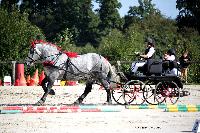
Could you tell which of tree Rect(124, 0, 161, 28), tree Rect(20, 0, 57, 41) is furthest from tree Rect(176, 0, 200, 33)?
tree Rect(124, 0, 161, 28)

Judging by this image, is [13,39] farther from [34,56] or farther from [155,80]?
[155,80]

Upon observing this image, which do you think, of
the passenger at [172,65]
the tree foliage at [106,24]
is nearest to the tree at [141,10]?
the tree foliage at [106,24]

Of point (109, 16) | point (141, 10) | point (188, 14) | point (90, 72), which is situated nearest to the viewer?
point (90, 72)

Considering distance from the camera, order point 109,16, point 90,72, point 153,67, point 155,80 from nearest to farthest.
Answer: point 153,67 < point 155,80 < point 90,72 < point 109,16

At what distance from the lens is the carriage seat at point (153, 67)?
14.9 meters

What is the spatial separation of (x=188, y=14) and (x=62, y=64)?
59117 millimetres

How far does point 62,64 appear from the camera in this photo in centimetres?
1484

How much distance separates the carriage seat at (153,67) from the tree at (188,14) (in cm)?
5383

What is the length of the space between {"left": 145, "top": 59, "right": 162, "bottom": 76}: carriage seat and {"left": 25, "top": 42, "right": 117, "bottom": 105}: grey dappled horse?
4.23 feet

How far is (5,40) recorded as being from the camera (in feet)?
102

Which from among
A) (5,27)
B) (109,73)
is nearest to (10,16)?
(5,27)

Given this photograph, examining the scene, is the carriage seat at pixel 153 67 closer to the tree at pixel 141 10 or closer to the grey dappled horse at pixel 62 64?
the grey dappled horse at pixel 62 64

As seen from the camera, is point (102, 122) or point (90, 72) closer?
point (102, 122)

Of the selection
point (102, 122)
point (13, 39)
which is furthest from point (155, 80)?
→ point (13, 39)
